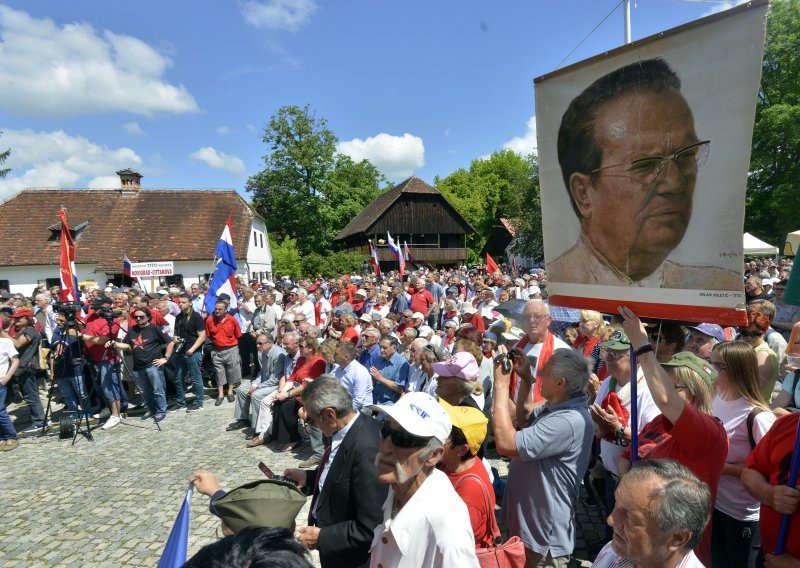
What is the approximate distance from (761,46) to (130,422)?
31.3 ft

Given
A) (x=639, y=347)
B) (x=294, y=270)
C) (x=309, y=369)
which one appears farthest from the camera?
(x=294, y=270)

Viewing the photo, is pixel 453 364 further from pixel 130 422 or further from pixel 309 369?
pixel 130 422

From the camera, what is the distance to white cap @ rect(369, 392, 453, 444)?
1.94 m

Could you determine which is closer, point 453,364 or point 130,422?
point 453,364

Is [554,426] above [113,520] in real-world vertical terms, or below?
above

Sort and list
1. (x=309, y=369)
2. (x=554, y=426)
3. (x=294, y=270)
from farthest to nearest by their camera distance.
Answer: (x=294, y=270), (x=309, y=369), (x=554, y=426)

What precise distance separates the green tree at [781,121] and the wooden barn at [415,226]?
24633mm

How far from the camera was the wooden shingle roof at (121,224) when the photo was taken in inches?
1125

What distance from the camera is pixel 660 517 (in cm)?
160

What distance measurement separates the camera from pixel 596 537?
13.5 ft

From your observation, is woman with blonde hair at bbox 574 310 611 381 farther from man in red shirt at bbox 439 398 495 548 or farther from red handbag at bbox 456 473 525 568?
red handbag at bbox 456 473 525 568

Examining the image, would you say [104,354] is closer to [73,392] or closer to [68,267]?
[73,392]

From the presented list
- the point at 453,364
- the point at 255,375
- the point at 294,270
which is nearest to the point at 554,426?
the point at 453,364

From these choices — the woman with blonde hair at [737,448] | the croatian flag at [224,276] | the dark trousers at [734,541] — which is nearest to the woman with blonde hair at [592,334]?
the woman with blonde hair at [737,448]
